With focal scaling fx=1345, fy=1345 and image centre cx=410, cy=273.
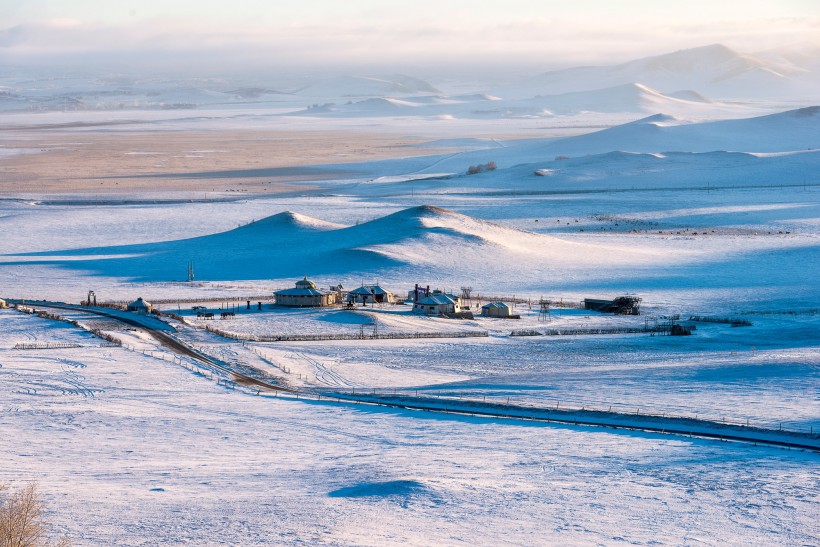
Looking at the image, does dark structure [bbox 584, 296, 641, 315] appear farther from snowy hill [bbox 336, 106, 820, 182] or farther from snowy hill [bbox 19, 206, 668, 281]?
snowy hill [bbox 336, 106, 820, 182]

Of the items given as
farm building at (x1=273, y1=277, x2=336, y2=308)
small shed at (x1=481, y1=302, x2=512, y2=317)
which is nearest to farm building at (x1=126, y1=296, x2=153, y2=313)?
farm building at (x1=273, y1=277, x2=336, y2=308)

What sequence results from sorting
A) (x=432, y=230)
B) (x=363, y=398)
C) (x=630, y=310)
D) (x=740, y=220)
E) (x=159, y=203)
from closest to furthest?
(x=363, y=398) → (x=630, y=310) → (x=432, y=230) → (x=740, y=220) → (x=159, y=203)

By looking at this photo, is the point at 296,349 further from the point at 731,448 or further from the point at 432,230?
the point at 432,230

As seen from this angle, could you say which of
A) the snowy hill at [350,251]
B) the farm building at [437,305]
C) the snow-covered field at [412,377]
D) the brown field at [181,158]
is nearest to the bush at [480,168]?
the brown field at [181,158]

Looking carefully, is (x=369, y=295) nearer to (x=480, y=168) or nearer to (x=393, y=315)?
(x=393, y=315)

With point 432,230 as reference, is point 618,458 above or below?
below

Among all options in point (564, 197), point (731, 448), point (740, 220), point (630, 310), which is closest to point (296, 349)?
point (630, 310)
